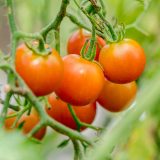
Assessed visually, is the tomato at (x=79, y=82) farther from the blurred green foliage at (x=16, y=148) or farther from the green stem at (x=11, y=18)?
the blurred green foliage at (x=16, y=148)

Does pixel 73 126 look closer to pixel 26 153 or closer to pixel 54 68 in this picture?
pixel 54 68

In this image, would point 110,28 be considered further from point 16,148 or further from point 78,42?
point 16,148

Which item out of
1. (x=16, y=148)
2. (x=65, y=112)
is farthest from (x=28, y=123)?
(x=16, y=148)

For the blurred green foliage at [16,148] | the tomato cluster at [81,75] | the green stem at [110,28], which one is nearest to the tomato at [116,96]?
the tomato cluster at [81,75]

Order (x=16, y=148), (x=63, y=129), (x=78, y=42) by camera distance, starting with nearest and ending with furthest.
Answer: (x=16, y=148) → (x=63, y=129) → (x=78, y=42)

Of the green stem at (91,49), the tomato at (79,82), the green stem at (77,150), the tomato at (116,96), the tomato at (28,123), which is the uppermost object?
the green stem at (91,49)

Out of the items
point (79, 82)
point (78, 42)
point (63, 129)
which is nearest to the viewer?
point (63, 129)

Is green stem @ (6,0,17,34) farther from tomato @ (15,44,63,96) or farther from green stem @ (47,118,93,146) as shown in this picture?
green stem @ (47,118,93,146)
